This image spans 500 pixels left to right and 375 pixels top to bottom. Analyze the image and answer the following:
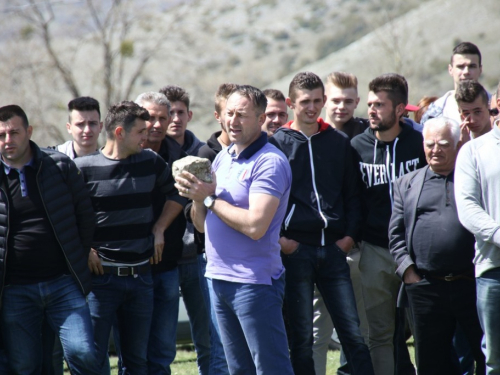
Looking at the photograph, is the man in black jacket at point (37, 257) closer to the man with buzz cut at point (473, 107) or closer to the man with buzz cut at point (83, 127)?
the man with buzz cut at point (83, 127)

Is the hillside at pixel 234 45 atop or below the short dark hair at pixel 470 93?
atop

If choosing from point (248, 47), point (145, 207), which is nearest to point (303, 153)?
point (145, 207)

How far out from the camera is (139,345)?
5.21 metres

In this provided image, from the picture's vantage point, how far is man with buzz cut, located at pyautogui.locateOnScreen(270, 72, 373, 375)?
16.9 feet

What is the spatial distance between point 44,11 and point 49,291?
87.4 ft

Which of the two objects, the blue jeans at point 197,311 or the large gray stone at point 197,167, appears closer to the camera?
the large gray stone at point 197,167

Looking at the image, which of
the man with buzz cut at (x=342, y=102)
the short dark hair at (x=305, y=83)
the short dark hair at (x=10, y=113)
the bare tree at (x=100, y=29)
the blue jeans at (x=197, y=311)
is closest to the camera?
the short dark hair at (x=10, y=113)

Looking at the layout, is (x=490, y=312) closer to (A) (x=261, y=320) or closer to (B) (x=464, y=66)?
(A) (x=261, y=320)

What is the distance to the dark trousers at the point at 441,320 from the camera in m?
4.85

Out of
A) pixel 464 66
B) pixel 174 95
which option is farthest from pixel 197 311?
pixel 464 66

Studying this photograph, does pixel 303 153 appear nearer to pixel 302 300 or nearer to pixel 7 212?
pixel 302 300

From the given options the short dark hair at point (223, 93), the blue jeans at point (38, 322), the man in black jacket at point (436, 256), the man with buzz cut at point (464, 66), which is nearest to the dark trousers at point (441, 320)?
the man in black jacket at point (436, 256)

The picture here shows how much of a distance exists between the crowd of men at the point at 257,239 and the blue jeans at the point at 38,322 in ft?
0.04

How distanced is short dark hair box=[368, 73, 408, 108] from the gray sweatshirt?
1.00 m
